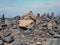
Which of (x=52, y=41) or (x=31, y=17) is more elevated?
(x=31, y=17)

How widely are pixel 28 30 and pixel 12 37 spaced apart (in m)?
2.04

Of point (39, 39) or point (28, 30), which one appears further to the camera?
point (28, 30)

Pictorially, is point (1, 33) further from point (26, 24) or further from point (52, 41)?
point (52, 41)

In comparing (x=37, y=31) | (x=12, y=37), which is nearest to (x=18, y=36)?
(x=12, y=37)

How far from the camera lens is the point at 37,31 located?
18219 millimetres

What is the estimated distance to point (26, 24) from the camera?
59.9ft

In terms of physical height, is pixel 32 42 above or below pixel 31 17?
below

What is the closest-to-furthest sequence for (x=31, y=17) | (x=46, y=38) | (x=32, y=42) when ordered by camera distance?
1. (x=32, y=42)
2. (x=46, y=38)
3. (x=31, y=17)

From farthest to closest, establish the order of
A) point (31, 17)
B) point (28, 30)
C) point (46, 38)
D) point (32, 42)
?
1. point (31, 17)
2. point (28, 30)
3. point (46, 38)
4. point (32, 42)

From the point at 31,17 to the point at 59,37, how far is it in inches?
188

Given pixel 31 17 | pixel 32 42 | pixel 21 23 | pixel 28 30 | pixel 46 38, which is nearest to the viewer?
pixel 32 42

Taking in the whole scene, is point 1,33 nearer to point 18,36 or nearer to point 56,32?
point 18,36

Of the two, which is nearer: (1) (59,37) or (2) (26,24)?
(1) (59,37)

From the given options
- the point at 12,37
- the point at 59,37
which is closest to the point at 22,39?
the point at 12,37
